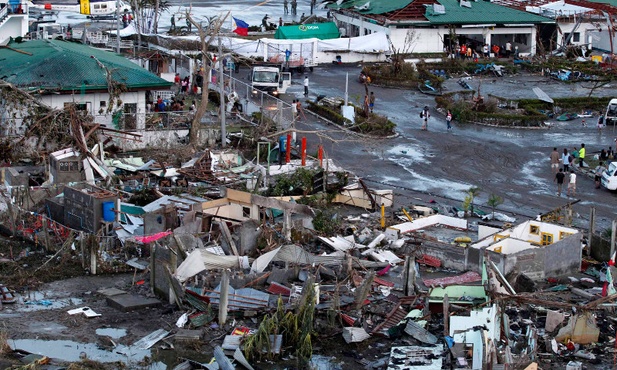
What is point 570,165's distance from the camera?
38.4 m

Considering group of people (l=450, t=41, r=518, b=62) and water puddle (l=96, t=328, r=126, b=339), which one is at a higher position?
group of people (l=450, t=41, r=518, b=62)

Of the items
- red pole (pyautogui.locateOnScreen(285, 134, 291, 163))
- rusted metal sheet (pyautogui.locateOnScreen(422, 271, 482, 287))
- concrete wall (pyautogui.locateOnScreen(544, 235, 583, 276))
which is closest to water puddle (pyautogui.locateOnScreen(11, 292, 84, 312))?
rusted metal sheet (pyautogui.locateOnScreen(422, 271, 482, 287))

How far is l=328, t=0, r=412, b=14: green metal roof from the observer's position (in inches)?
2394

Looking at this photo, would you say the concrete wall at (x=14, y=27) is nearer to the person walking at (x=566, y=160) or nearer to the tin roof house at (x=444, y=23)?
the tin roof house at (x=444, y=23)

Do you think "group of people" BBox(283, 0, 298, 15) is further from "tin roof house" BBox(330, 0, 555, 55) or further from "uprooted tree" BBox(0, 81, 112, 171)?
"uprooted tree" BBox(0, 81, 112, 171)

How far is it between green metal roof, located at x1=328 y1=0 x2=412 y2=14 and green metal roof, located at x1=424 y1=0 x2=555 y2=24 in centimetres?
159

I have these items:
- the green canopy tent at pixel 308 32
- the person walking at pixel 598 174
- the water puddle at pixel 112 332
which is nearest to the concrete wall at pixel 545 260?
the water puddle at pixel 112 332

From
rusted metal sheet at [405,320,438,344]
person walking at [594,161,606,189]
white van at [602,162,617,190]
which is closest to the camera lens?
rusted metal sheet at [405,320,438,344]

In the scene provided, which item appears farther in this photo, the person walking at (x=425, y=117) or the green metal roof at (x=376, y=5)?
the green metal roof at (x=376, y=5)

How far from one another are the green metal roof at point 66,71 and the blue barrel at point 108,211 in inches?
443

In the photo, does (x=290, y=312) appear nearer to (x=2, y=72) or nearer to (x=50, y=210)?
(x=50, y=210)

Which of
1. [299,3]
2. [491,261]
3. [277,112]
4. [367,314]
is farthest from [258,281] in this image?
[299,3]

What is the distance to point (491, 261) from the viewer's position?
2494cm

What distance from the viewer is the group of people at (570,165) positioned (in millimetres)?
35031
